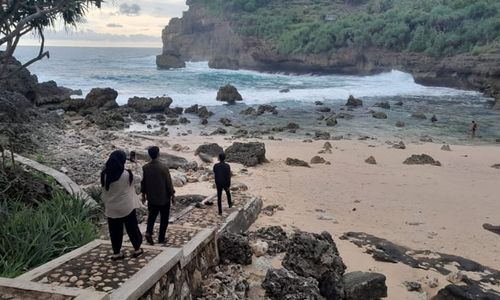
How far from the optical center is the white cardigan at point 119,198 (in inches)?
212

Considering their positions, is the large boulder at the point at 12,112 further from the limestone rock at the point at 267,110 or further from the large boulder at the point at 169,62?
the large boulder at the point at 169,62

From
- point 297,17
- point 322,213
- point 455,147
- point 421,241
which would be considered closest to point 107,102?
point 455,147

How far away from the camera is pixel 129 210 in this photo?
5.49m

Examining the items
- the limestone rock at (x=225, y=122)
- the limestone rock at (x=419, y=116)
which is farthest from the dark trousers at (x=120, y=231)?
the limestone rock at (x=419, y=116)

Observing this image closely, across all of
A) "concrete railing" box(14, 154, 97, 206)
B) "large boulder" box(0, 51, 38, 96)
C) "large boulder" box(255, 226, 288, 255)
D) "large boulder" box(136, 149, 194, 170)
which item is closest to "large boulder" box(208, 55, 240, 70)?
"large boulder" box(0, 51, 38, 96)

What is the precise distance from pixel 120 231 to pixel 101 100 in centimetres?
2647

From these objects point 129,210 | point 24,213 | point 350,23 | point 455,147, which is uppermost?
point 350,23

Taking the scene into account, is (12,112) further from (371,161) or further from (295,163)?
(371,161)

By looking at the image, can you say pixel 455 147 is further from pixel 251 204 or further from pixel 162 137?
pixel 251 204

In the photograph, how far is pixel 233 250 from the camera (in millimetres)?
7035

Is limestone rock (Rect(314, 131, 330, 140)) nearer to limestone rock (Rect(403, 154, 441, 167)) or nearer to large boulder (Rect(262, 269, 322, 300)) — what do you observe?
limestone rock (Rect(403, 154, 441, 167))

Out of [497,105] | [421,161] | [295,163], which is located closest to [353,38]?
[497,105]

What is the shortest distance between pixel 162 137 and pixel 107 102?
32.1 ft

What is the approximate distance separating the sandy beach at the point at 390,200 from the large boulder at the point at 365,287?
305 mm
